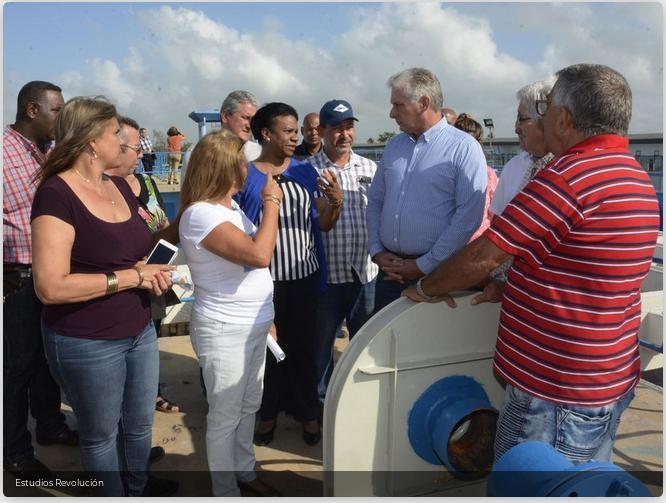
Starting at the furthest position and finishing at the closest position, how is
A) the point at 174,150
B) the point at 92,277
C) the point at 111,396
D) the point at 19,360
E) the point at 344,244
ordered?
the point at 174,150
the point at 344,244
the point at 19,360
the point at 111,396
the point at 92,277

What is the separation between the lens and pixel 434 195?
2604 mm

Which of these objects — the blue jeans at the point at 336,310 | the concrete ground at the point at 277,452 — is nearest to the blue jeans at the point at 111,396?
the concrete ground at the point at 277,452

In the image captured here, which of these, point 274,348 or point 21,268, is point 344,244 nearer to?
point 274,348

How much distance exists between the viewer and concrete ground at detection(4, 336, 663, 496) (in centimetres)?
276

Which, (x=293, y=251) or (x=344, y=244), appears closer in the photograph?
(x=293, y=251)

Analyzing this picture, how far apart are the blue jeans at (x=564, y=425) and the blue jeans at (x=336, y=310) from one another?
1578 millimetres

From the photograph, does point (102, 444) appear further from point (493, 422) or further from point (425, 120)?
point (425, 120)

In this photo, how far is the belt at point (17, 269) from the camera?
2.61 metres

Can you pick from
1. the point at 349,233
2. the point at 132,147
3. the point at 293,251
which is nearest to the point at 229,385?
the point at 293,251

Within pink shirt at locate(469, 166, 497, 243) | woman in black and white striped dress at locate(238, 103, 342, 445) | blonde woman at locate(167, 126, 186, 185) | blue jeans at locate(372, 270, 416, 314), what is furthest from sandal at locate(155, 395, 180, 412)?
blonde woman at locate(167, 126, 186, 185)

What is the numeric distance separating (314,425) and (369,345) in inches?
56.5

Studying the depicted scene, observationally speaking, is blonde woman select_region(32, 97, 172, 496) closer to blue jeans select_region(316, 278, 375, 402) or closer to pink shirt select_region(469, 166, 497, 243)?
blue jeans select_region(316, 278, 375, 402)

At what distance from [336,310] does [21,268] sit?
1702mm

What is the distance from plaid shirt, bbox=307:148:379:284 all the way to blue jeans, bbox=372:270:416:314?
0.27 metres
